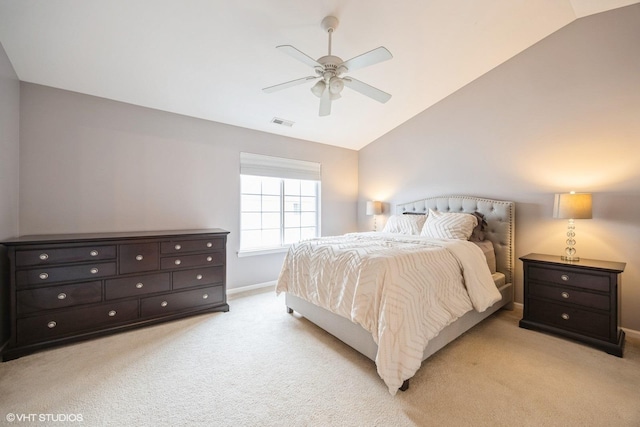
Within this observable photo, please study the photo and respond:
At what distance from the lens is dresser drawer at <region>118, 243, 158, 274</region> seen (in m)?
2.53

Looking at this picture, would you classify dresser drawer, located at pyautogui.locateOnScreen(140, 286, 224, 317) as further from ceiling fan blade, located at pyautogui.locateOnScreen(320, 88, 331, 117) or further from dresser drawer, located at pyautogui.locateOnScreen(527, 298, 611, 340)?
dresser drawer, located at pyautogui.locateOnScreen(527, 298, 611, 340)

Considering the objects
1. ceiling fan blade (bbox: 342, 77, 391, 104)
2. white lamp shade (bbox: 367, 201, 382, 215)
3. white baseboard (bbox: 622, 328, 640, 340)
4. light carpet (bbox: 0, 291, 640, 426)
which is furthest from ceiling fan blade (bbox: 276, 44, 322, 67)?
white baseboard (bbox: 622, 328, 640, 340)

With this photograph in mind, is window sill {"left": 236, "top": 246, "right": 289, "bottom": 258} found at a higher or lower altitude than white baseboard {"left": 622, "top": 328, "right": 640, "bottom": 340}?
higher

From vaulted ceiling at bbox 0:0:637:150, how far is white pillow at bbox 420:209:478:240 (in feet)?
5.77

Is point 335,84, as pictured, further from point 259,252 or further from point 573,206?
point 259,252

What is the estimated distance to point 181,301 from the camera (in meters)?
2.85

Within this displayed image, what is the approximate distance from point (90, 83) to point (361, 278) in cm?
326

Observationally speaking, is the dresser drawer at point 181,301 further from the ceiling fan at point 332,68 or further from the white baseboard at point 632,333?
the white baseboard at point 632,333

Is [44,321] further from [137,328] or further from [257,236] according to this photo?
[257,236]

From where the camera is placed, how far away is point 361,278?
78.4 inches

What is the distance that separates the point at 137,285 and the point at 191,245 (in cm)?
61

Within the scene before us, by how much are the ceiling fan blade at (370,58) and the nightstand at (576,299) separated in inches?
96.1

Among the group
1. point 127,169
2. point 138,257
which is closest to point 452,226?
point 138,257

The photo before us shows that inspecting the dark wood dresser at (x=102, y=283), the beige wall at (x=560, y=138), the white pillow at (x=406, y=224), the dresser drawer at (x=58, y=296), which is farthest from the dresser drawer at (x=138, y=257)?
the beige wall at (x=560, y=138)
